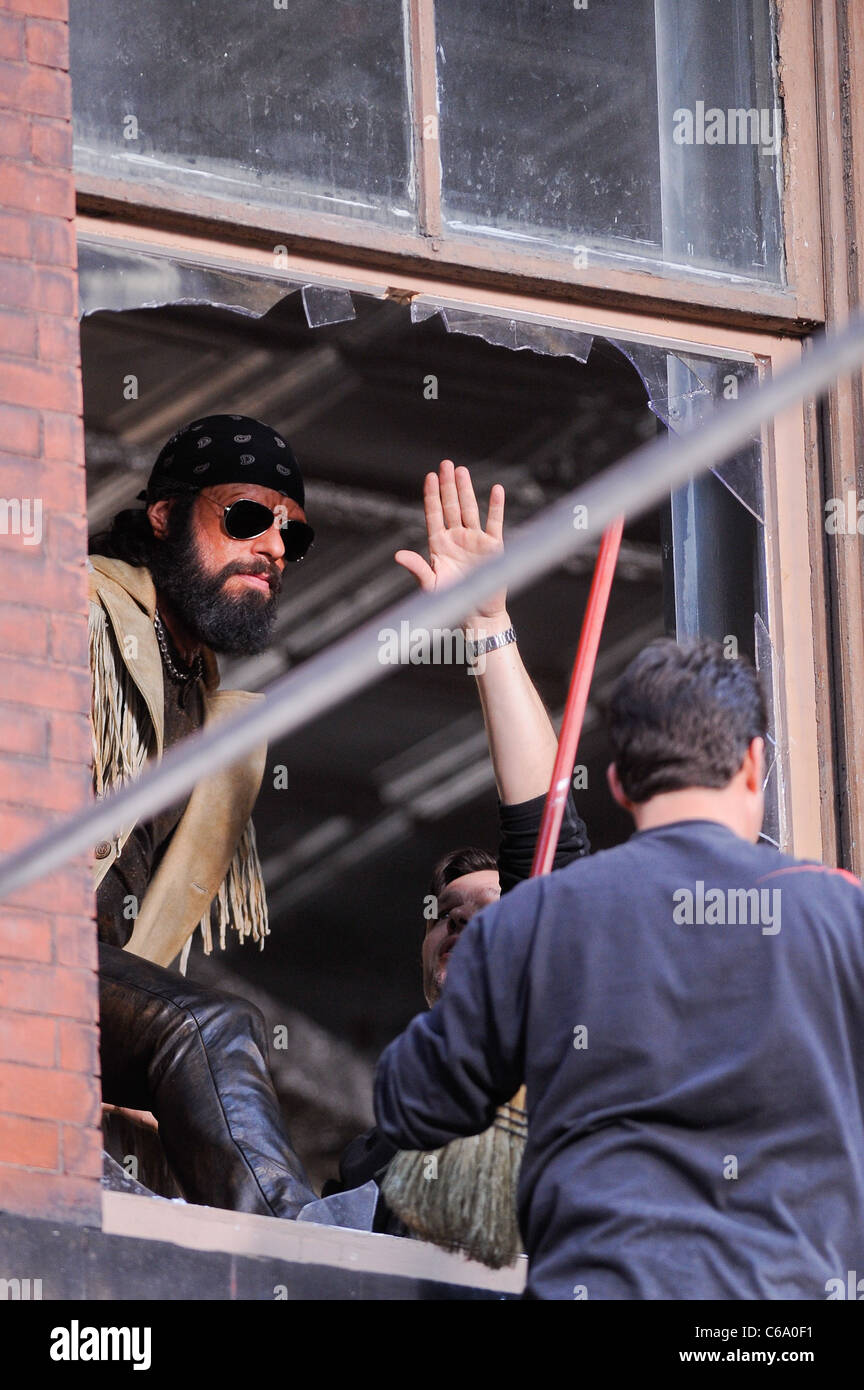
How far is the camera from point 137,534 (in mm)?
5996

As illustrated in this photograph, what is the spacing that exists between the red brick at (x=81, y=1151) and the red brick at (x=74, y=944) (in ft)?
0.94

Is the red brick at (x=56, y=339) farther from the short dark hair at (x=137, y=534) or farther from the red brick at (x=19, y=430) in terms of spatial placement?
the short dark hair at (x=137, y=534)

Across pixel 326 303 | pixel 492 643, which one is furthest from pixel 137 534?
pixel 492 643

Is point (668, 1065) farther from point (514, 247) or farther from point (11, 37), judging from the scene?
point (514, 247)

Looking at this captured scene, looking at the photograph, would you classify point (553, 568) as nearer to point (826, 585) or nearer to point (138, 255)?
point (826, 585)

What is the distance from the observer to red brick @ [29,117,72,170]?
14.9 feet

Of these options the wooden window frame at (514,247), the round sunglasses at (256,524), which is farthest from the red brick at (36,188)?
the round sunglasses at (256,524)

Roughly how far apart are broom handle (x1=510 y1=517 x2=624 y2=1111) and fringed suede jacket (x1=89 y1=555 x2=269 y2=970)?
1.42 m

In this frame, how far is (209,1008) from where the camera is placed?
16.5 feet

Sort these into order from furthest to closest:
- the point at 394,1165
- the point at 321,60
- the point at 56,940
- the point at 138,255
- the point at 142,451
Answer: the point at 142,451
the point at 321,60
the point at 138,255
the point at 56,940
the point at 394,1165

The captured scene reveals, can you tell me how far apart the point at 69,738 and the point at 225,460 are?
1751 millimetres

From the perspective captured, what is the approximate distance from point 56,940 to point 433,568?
1.33 m

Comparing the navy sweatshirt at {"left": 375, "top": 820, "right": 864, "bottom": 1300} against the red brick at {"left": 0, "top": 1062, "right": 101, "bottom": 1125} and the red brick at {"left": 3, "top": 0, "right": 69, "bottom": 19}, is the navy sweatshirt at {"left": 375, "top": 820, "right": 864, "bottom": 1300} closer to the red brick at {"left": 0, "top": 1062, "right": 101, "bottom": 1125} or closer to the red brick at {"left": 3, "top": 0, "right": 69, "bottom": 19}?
the red brick at {"left": 0, "top": 1062, "right": 101, "bottom": 1125}

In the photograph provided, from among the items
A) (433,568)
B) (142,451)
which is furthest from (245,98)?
(142,451)
